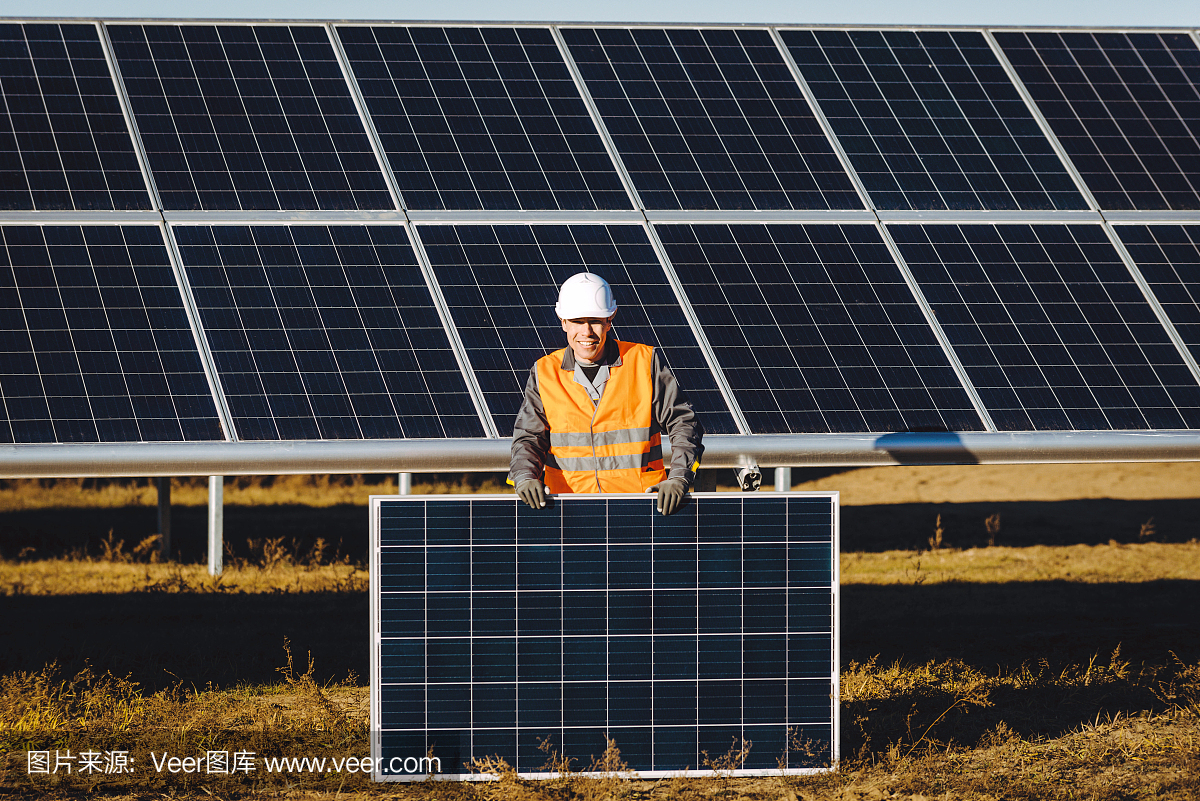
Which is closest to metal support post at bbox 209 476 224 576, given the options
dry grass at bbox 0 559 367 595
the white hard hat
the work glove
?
dry grass at bbox 0 559 367 595

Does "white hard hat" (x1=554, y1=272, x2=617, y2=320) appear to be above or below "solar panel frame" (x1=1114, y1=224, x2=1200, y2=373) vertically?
below

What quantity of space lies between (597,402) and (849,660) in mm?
5684

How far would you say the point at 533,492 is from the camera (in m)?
6.45

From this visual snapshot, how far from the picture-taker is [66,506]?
1061 inches

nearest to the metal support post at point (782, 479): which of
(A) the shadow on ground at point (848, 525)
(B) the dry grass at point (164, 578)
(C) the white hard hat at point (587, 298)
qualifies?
(C) the white hard hat at point (587, 298)

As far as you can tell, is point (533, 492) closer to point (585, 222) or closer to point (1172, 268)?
point (585, 222)

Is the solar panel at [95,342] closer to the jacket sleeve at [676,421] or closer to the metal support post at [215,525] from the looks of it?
the jacket sleeve at [676,421]

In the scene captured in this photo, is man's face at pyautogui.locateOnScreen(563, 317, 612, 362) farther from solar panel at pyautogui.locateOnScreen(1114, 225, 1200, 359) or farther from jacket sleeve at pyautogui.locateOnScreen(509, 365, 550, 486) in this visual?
solar panel at pyautogui.locateOnScreen(1114, 225, 1200, 359)

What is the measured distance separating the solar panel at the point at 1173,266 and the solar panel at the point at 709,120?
261 cm

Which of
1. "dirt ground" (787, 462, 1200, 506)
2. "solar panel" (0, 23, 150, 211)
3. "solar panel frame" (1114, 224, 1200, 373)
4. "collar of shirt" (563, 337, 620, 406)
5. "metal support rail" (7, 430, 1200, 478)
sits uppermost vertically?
"solar panel" (0, 23, 150, 211)

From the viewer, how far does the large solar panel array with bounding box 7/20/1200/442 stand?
27.1ft

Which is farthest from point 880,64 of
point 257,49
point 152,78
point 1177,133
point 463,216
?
point 152,78

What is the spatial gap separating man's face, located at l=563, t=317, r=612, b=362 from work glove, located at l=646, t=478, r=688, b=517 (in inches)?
36.9

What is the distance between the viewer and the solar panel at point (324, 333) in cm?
791
